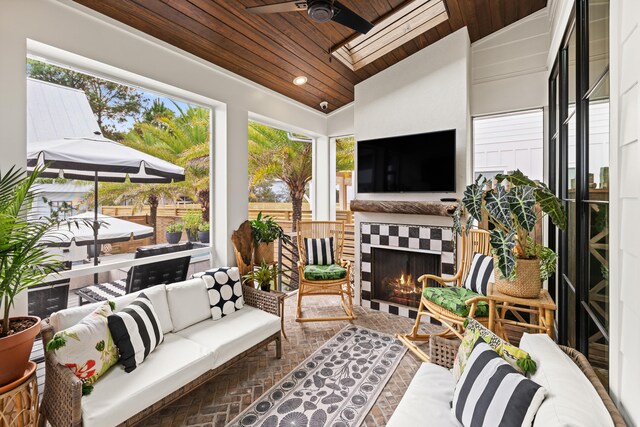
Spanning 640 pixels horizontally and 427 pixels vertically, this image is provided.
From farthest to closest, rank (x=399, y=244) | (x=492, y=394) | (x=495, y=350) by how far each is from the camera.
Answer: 1. (x=399, y=244)
2. (x=495, y=350)
3. (x=492, y=394)

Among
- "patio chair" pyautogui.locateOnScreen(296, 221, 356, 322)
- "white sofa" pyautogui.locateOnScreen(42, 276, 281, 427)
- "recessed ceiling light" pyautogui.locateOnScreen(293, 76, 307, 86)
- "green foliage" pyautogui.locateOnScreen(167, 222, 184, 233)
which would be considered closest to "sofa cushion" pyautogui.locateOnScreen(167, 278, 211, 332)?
"white sofa" pyautogui.locateOnScreen(42, 276, 281, 427)

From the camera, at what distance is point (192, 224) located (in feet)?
10.4

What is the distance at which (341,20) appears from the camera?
2.13 metres

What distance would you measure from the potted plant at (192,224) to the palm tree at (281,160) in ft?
3.75

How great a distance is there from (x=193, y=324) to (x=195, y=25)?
2417 mm

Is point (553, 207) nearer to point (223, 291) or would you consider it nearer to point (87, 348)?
point (223, 291)

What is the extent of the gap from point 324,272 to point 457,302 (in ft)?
4.91

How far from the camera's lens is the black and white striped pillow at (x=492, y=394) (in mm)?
1028

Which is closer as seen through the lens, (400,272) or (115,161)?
(115,161)

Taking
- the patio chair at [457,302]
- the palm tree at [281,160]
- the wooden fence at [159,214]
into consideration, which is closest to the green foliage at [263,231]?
the wooden fence at [159,214]

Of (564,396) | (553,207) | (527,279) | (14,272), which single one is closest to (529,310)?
(527,279)

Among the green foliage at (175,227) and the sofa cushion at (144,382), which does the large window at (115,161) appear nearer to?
the green foliage at (175,227)

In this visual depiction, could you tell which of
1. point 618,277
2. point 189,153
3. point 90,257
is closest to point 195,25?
point 189,153

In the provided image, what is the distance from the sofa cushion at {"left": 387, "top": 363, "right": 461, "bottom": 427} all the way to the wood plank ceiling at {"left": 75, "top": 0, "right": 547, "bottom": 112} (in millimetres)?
2824
